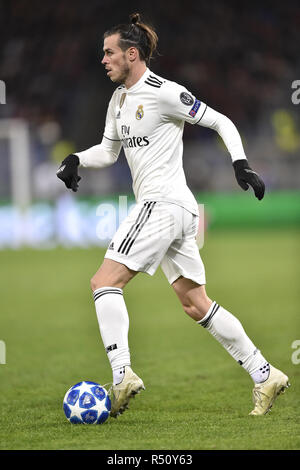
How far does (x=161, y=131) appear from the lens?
642 cm

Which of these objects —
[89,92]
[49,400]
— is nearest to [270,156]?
[89,92]

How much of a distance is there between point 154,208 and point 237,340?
103cm

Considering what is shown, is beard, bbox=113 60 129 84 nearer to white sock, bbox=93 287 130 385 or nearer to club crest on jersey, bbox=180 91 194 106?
club crest on jersey, bbox=180 91 194 106

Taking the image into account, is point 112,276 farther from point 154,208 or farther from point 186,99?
point 186,99

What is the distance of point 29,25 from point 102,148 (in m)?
17.8

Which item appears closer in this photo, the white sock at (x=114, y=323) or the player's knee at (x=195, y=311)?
the white sock at (x=114, y=323)

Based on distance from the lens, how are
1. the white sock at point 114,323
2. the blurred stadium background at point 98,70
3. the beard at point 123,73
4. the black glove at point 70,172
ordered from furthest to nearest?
the blurred stadium background at point 98,70 < the black glove at point 70,172 < the beard at point 123,73 < the white sock at point 114,323

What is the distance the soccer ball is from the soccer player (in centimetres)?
7

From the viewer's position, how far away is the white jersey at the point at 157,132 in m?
6.34

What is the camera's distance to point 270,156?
38.7 meters

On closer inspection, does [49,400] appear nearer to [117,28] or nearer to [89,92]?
[117,28]

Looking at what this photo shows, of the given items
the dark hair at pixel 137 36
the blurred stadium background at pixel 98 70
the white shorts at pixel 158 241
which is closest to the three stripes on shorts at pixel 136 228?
the white shorts at pixel 158 241

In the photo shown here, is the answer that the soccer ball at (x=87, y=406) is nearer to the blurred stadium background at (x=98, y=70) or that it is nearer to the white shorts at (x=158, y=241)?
the white shorts at (x=158, y=241)

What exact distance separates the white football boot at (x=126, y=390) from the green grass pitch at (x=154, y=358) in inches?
4.5
